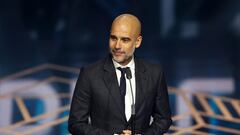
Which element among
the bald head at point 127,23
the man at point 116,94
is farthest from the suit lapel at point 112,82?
the bald head at point 127,23

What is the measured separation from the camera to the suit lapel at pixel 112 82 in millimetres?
1886

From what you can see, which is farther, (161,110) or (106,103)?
(161,110)

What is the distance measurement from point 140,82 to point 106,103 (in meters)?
0.18

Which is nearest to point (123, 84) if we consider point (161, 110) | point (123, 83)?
point (123, 83)

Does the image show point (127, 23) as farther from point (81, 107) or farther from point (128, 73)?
point (81, 107)

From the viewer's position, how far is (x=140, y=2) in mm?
3781

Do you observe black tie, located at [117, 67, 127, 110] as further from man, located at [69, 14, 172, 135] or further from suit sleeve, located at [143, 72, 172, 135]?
suit sleeve, located at [143, 72, 172, 135]

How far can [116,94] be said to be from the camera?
1.89 m

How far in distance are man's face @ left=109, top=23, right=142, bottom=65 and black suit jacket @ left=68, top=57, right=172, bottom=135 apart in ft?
0.28

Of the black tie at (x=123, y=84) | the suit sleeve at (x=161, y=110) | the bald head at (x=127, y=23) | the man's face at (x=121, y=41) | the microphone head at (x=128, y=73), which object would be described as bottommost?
the suit sleeve at (x=161, y=110)

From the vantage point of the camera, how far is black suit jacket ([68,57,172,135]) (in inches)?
74.5

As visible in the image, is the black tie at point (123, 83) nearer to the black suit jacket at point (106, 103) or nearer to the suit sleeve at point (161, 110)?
the black suit jacket at point (106, 103)

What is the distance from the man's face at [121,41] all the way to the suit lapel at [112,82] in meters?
0.06

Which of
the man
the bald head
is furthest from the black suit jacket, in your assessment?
the bald head
